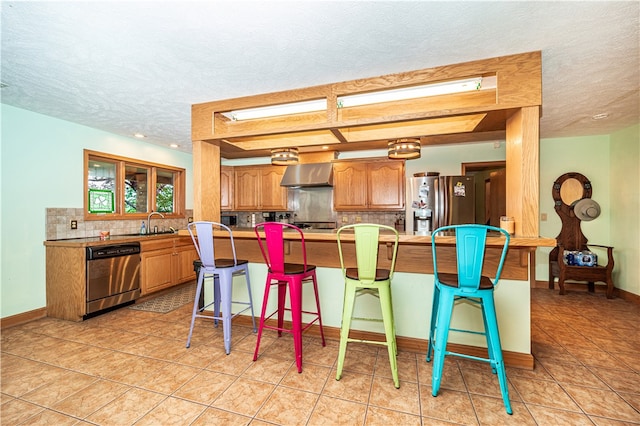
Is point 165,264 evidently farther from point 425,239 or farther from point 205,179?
point 425,239

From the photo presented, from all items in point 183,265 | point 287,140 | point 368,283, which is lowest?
point 183,265

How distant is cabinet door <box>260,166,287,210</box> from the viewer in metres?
5.28

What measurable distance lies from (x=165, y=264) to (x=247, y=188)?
1.97m

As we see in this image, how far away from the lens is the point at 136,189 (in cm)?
464

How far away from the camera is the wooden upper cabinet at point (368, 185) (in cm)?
464

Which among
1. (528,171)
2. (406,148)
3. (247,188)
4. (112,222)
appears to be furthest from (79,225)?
(528,171)

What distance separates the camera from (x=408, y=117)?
2.40 meters

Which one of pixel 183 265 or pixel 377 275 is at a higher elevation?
pixel 377 275

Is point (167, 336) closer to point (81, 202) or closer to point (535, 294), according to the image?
point (81, 202)

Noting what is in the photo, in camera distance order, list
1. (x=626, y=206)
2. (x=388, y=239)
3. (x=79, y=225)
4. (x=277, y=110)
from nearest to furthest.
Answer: (x=388, y=239) < (x=277, y=110) < (x=79, y=225) < (x=626, y=206)

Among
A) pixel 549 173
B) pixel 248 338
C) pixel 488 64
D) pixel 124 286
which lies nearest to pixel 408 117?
pixel 488 64

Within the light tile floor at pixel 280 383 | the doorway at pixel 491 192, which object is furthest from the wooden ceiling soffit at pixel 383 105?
the doorway at pixel 491 192

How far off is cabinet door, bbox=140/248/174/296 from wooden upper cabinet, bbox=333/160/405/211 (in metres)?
2.76

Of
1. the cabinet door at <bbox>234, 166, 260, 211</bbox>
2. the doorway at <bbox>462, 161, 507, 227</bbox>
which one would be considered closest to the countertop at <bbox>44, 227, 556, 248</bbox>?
the cabinet door at <bbox>234, 166, 260, 211</bbox>
